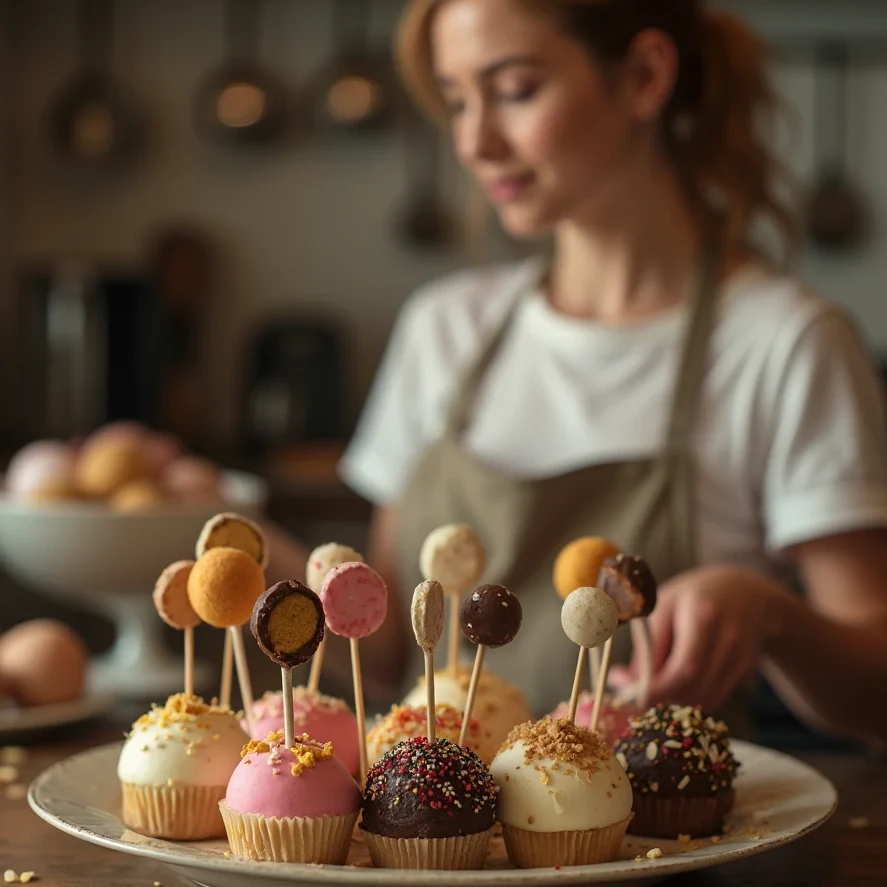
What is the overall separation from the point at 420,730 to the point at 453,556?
12cm

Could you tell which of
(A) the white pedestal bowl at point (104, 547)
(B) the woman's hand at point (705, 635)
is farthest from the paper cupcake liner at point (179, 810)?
(A) the white pedestal bowl at point (104, 547)

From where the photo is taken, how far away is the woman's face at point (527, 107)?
132 cm

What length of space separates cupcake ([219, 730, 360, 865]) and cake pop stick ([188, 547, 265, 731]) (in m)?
0.09

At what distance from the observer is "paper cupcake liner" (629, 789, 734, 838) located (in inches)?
31.0

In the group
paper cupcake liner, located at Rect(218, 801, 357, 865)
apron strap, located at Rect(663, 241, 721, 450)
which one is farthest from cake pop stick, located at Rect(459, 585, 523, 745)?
apron strap, located at Rect(663, 241, 721, 450)

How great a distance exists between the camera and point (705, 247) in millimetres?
1497

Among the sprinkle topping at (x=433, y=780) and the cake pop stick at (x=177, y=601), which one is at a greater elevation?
the cake pop stick at (x=177, y=601)

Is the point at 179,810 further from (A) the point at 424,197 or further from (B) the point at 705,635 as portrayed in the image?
(A) the point at 424,197

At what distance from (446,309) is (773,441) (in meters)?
0.46

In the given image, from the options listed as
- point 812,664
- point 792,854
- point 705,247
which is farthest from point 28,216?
point 792,854

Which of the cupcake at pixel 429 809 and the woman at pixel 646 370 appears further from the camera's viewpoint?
the woman at pixel 646 370

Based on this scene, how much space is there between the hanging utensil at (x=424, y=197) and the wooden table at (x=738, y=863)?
10.5 feet

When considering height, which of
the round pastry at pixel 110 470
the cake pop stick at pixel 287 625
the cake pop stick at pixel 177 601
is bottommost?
the round pastry at pixel 110 470

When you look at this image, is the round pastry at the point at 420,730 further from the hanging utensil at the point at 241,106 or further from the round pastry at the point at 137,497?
the hanging utensil at the point at 241,106
